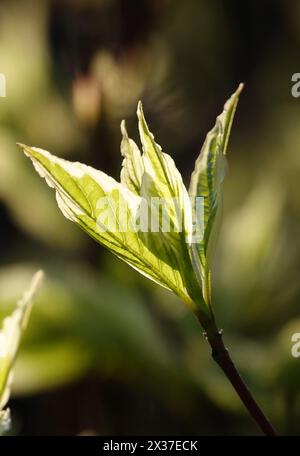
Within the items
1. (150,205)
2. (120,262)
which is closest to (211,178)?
(150,205)

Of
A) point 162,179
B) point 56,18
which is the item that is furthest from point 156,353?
point 56,18

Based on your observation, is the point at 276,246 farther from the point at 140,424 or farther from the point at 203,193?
the point at 203,193

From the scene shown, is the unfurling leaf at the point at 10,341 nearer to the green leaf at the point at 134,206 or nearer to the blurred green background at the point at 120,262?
the green leaf at the point at 134,206

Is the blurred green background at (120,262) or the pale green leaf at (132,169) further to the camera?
the blurred green background at (120,262)

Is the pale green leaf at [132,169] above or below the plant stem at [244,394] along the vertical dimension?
above

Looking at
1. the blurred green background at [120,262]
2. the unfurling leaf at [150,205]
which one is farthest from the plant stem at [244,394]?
the blurred green background at [120,262]

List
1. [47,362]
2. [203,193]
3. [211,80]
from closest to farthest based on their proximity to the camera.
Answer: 1. [203,193]
2. [47,362]
3. [211,80]

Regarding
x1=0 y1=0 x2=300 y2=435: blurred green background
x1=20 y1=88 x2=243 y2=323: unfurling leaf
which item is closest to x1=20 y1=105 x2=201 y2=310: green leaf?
x1=20 y1=88 x2=243 y2=323: unfurling leaf

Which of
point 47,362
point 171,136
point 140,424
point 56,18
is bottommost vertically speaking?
point 140,424
